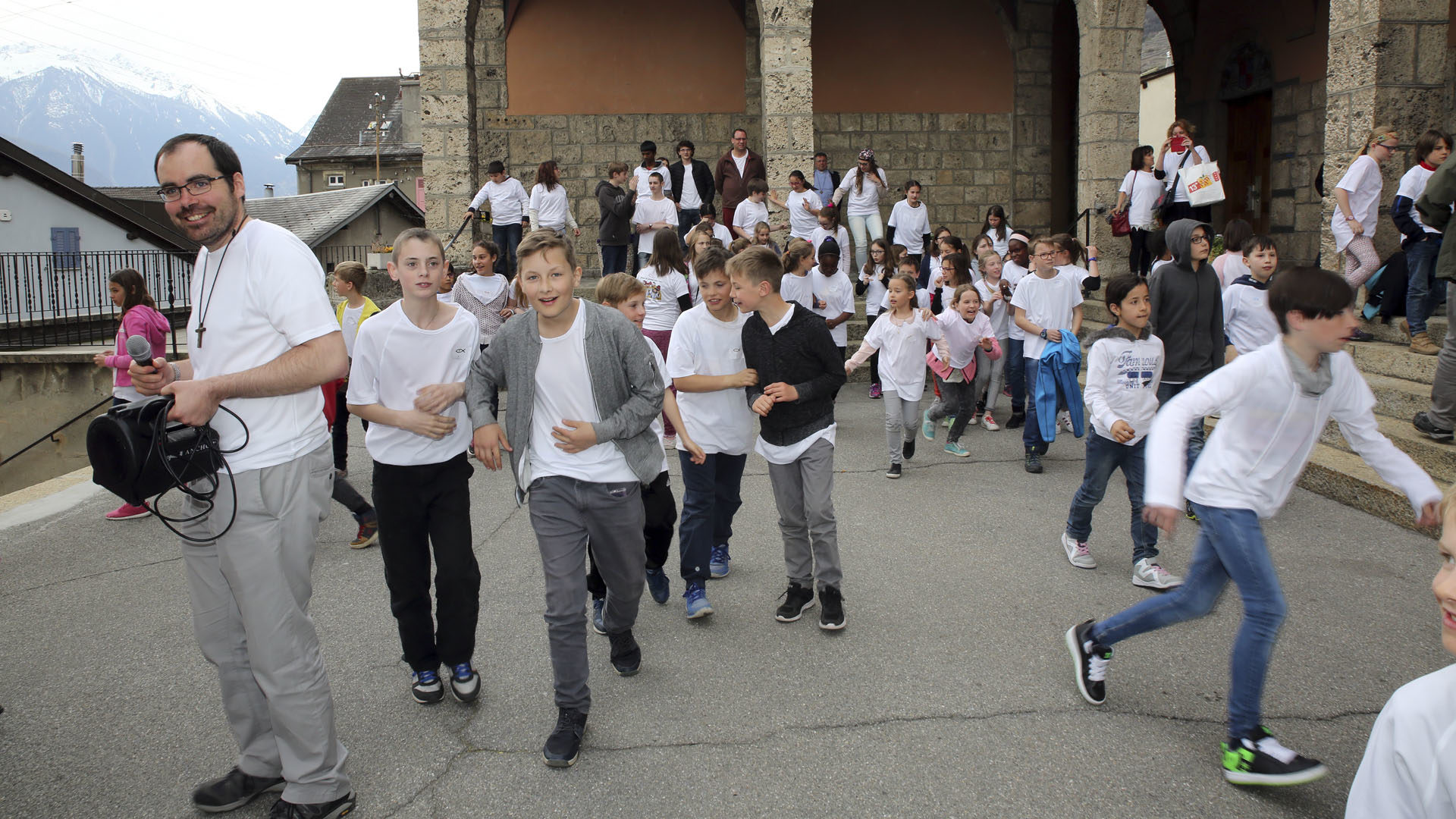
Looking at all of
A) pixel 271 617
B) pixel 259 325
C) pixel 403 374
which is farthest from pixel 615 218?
pixel 271 617

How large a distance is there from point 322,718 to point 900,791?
1813 millimetres

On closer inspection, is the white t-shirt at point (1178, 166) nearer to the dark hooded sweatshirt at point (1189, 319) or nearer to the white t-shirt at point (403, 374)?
the dark hooded sweatshirt at point (1189, 319)

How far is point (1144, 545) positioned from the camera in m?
4.96

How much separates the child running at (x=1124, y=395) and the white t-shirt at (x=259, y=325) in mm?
3720

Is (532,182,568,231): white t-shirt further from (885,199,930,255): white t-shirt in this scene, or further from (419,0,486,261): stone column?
(885,199,930,255): white t-shirt

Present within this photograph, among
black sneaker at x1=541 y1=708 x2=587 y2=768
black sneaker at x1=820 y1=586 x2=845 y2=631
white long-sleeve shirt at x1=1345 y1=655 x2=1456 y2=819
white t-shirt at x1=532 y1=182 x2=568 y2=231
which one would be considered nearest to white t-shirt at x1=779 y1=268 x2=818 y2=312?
white t-shirt at x1=532 y1=182 x2=568 y2=231

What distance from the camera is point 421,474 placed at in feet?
12.1

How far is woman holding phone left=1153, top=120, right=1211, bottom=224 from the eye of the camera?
10.5 m

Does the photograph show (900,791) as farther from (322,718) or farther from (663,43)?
(663,43)

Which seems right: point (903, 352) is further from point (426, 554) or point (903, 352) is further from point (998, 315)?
point (426, 554)

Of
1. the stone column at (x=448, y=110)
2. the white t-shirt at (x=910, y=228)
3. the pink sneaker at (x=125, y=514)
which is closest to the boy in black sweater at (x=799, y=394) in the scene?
the pink sneaker at (x=125, y=514)

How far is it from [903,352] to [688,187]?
674 centimetres

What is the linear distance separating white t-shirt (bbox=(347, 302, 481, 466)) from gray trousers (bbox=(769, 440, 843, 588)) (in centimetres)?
145

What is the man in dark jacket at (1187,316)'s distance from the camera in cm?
589
